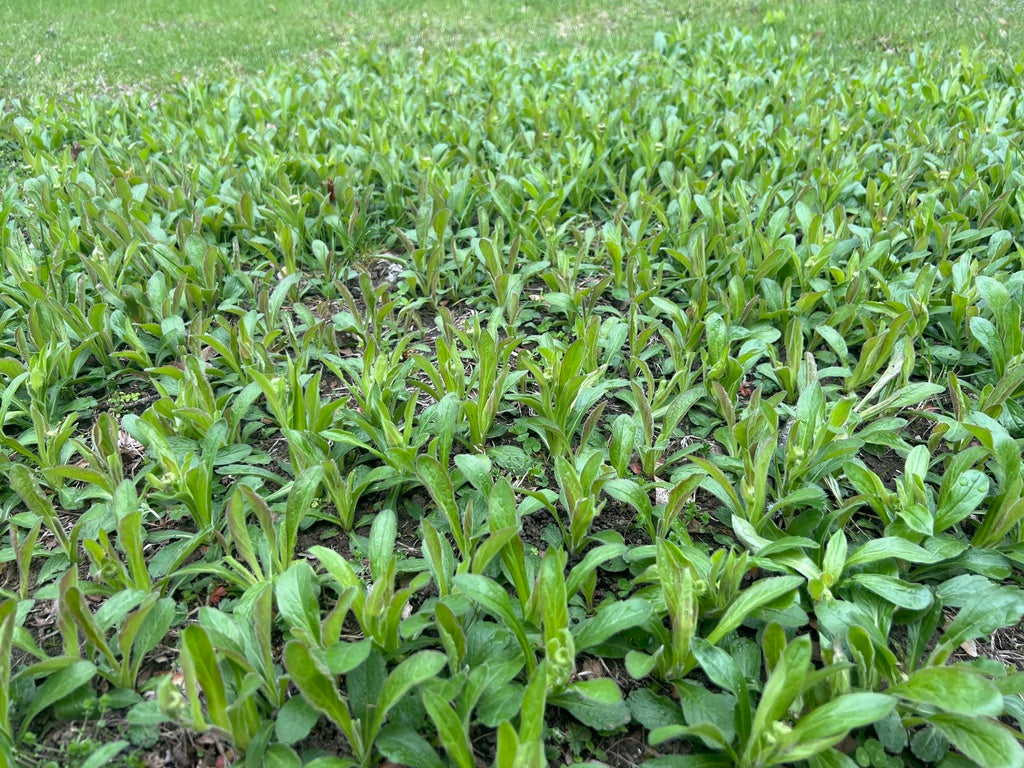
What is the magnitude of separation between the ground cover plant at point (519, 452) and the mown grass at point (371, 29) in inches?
112

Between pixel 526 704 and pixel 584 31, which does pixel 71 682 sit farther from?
pixel 584 31

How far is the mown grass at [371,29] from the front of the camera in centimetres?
652

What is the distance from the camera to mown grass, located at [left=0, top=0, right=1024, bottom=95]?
652 centimetres

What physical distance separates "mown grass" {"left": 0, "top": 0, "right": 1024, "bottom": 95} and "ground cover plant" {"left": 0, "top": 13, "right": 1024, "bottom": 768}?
2.85 metres

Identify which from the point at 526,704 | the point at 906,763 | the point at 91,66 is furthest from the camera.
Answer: the point at 91,66

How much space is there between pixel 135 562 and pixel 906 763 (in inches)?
71.5

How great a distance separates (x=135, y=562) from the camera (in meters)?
1.74

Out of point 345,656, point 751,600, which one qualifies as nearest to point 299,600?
point 345,656

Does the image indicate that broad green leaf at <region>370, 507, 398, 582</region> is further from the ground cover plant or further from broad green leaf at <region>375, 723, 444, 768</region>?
broad green leaf at <region>375, 723, 444, 768</region>

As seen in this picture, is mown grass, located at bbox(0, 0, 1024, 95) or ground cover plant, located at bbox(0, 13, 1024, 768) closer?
ground cover plant, located at bbox(0, 13, 1024, 768)

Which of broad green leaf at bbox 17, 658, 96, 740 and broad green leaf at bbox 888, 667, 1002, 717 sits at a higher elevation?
broad green leaf at bbox 888, 667, 1002, 717

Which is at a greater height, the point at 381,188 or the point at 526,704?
the point at 381,188

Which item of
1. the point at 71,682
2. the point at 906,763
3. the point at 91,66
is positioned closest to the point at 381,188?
the point at 71,682

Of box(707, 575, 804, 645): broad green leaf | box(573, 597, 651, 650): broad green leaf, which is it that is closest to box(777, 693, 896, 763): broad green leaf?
box(707, 575, 804, 645): broad green leaf
